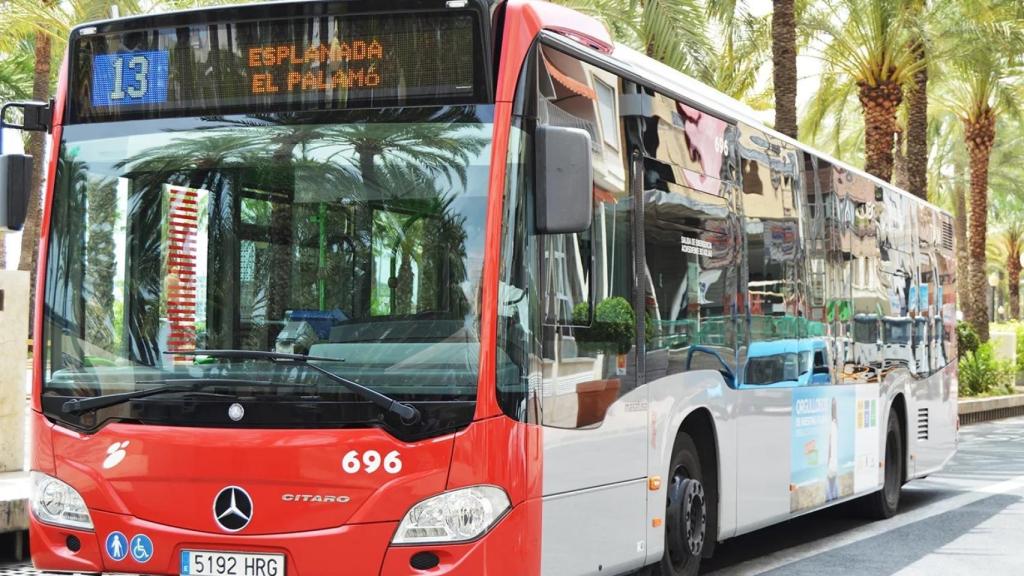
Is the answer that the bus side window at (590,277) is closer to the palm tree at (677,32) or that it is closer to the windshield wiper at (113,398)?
the windshield wiper at (113,398)

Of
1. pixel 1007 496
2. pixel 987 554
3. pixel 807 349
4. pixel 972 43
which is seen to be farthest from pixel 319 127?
pixel 972 43

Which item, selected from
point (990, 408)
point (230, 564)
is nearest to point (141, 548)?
point (230, 564)

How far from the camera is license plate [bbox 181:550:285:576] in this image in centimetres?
624

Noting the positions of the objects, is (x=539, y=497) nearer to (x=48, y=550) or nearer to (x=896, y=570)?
(x=48, y=550)

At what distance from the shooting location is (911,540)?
1162 cm

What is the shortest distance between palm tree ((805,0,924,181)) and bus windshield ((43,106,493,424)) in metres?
22.9

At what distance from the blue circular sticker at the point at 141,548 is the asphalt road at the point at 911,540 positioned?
10.00 feet

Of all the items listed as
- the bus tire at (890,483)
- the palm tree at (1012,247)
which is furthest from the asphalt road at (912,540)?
the palm tree at (1012,247)

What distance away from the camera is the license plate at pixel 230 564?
246 inches

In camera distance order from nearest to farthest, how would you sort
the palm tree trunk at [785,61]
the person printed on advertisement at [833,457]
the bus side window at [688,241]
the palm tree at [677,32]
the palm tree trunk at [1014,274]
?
the bus side window at [688,241] → the person printed on advertisement at [833,457] → the palm tree at [677,32] → the palm tree trunk at [785,61] → the palm tree trunk at [1014,274]

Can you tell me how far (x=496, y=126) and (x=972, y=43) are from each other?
2464cm

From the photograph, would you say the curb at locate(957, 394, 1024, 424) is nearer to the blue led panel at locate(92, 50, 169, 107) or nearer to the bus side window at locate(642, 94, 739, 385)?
the bus side window at locate(642, 94, 739, 385)

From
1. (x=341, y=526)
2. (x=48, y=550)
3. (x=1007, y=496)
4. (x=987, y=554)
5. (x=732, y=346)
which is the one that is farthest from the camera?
(x=1007, y=496)

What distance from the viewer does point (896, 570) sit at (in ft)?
32.5
